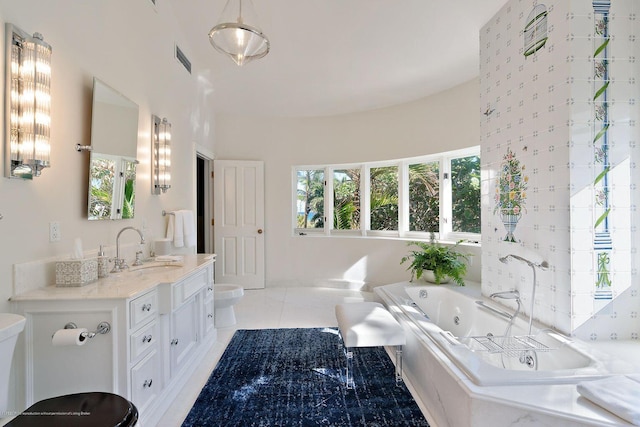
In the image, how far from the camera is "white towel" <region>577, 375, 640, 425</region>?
1.26 meters

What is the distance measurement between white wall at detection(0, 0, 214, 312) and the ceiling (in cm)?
55

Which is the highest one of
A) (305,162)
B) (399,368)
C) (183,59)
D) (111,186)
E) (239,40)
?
(183,59)

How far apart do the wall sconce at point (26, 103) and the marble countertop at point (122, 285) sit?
0.54m

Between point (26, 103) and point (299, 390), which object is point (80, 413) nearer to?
point (26, 103)

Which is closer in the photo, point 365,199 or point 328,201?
point 365,199

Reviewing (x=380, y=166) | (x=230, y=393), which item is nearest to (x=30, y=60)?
(x=230, y=393)

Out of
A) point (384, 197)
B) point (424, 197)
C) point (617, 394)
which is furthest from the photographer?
point (384, 197)

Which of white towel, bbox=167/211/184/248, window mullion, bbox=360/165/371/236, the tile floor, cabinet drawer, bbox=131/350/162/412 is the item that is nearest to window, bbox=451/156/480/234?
window mullion, bbox=360/165/371/236

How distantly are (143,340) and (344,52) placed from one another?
3.07 meters

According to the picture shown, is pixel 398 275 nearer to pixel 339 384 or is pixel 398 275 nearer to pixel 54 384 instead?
pixel 339 384

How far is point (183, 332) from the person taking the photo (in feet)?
8.29

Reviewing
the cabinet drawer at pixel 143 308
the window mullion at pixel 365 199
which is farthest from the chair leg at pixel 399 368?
the window mullion at pixel 365 199

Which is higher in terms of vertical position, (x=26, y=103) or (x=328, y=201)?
(x=26, y=103)

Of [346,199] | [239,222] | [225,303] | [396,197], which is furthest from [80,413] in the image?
[346,199]
